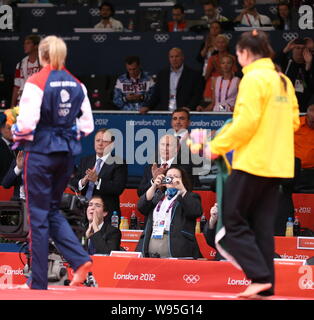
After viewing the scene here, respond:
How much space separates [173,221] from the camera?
9523mm

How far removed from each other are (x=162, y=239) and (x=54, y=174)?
2949 millimetres

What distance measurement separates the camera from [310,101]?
42.3 feet

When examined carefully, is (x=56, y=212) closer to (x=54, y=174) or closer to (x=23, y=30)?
(x=54, y=174)

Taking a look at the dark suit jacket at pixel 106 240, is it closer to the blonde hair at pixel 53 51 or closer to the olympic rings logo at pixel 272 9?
the blonde hair at pixel 53 51

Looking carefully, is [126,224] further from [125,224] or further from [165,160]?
[165,160]

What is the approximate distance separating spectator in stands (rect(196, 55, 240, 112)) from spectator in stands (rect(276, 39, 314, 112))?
82 cm

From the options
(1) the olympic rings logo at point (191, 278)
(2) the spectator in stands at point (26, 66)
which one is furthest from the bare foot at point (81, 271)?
(2) the spectator in stands at point (26, 66)

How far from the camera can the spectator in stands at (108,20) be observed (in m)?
15.2

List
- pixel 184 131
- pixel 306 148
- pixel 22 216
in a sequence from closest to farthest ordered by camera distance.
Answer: pixel 22 216 → pixel 184 131 → pixel 306 148

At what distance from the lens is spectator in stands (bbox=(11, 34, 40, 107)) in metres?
13.8

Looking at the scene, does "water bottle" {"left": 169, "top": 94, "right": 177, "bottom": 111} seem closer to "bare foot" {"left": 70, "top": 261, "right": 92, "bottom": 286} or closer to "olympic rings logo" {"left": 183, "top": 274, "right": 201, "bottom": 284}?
"olympic rings logo" {"left": 183, "top": 274, "right": 201, "bottom": 284}

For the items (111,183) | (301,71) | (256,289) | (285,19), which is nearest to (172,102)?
(301,71)

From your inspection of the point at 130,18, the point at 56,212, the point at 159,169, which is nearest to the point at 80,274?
the point at 56,212

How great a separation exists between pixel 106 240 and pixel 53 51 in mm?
3511
